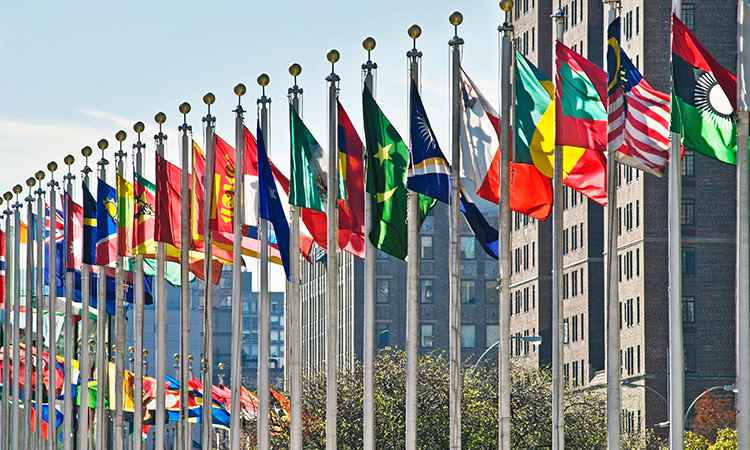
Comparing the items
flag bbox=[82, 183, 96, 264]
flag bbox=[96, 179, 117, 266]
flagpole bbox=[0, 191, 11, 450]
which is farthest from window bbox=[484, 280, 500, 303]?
flag bbox=[96, 179, 117, 266]

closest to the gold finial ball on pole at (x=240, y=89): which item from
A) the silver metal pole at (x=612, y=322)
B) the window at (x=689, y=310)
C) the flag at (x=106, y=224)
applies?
the flag at (x=106, y=224)

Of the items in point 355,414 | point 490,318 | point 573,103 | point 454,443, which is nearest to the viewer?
point 573,103

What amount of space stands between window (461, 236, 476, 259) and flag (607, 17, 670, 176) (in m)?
163

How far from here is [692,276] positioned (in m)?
115

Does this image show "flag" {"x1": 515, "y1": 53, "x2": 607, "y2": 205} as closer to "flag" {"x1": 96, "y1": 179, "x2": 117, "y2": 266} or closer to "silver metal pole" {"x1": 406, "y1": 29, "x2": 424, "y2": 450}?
"silver metal pole" {"x1": 406, "y1": 29, "x2": 424, "y2": 450}

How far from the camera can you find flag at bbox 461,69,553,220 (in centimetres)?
2950

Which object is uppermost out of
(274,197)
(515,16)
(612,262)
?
(515,16)

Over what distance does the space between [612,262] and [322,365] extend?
169 metres

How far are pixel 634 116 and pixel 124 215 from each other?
18938 millimetres

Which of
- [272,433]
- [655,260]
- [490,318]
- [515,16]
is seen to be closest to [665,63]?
[655,260]

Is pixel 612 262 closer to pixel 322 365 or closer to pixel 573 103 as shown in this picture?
pixel 573 103

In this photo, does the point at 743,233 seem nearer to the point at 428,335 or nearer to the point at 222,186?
the point at 222,186

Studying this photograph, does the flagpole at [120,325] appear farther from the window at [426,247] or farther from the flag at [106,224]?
the window at [426,247]

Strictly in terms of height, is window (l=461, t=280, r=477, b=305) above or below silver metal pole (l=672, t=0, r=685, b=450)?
above
